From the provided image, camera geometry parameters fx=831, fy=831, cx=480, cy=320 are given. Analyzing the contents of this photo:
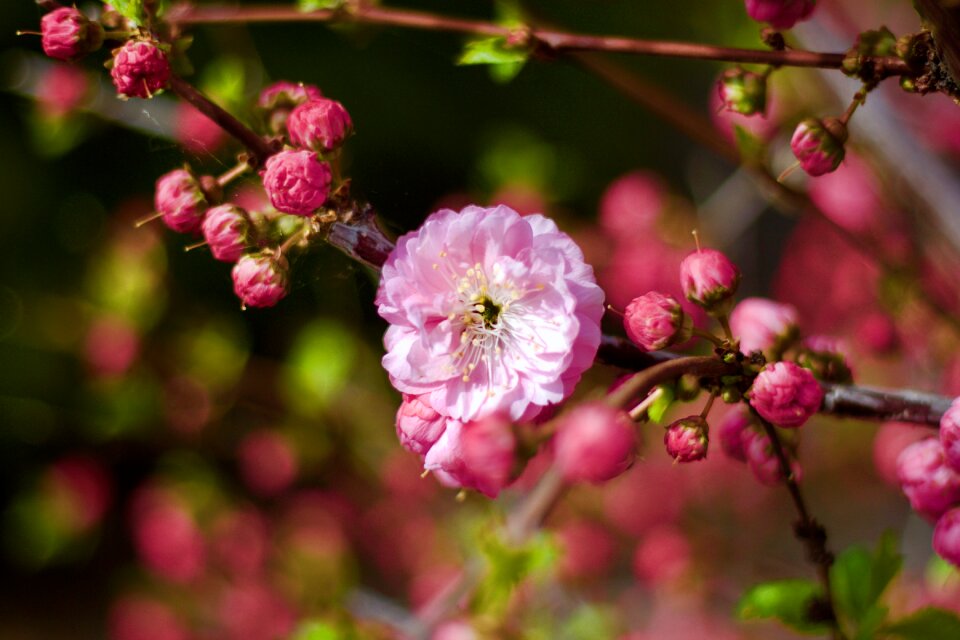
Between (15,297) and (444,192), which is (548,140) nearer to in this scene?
(444,192)

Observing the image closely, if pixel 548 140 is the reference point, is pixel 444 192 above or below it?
below

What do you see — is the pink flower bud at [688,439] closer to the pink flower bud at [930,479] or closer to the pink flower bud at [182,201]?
the pink flower bud at [930,479]

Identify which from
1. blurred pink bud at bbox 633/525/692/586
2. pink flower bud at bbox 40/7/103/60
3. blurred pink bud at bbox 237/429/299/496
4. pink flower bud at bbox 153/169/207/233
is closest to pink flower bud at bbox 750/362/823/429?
pink flower bud at bbox 153/169/207/233

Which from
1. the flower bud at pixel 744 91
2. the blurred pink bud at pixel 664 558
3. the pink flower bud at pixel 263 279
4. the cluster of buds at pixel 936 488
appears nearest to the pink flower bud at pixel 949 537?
the cluster of buds at pixel 936 488

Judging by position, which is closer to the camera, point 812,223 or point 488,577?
point 488,577

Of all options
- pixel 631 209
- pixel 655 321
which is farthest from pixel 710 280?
pixel 631 209

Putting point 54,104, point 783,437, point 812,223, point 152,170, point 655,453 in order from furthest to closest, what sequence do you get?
point 152,170 < point 812,223 < point 655,453 < point 54,104 < point 783,437

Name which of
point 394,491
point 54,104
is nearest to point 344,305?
point 394,491
